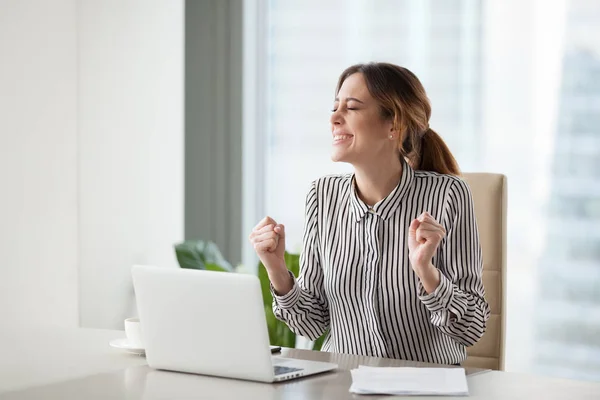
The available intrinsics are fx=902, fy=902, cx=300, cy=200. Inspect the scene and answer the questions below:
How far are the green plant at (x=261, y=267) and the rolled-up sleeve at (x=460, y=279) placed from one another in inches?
53.5

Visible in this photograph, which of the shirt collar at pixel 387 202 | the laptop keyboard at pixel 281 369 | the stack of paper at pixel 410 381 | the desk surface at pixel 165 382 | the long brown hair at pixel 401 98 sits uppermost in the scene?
the long brown hair at pixel 401 98

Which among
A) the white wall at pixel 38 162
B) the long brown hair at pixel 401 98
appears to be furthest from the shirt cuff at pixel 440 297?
the white wall at pixel 38 162

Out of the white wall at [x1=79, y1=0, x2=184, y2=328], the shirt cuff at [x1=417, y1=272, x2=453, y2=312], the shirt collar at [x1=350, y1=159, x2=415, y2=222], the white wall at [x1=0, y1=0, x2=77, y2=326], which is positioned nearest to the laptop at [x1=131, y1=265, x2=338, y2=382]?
the shirt cuff at [x1=417, y1=272, x2=453, y2=312]

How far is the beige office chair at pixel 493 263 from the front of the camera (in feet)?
6.68

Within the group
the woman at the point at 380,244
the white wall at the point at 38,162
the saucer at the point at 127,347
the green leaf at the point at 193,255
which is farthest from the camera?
the green leaf at the point at 193,255

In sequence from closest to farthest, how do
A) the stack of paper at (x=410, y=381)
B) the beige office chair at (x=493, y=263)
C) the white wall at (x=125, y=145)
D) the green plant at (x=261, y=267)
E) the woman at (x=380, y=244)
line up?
the stack of paper at (x=410, y=381)
the woman at (x=380, y=244)
the beige office chair at (x=493, y=263)
the white wall at (x=125, y=145)
the green plant at (x=261, y=267)

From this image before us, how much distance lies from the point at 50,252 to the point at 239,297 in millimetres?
1557

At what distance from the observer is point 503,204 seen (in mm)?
2047

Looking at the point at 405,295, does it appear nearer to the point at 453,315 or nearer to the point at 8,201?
the point at 453,315

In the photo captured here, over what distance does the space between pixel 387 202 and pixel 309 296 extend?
273 mm

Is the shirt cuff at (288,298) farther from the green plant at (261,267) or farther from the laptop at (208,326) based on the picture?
the green plant at (261,267)

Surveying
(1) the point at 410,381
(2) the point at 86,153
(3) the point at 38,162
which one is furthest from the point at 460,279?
(2) the point at 86,153

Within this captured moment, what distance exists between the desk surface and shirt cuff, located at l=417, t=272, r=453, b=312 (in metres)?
0.16

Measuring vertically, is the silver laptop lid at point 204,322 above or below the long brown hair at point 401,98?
below
